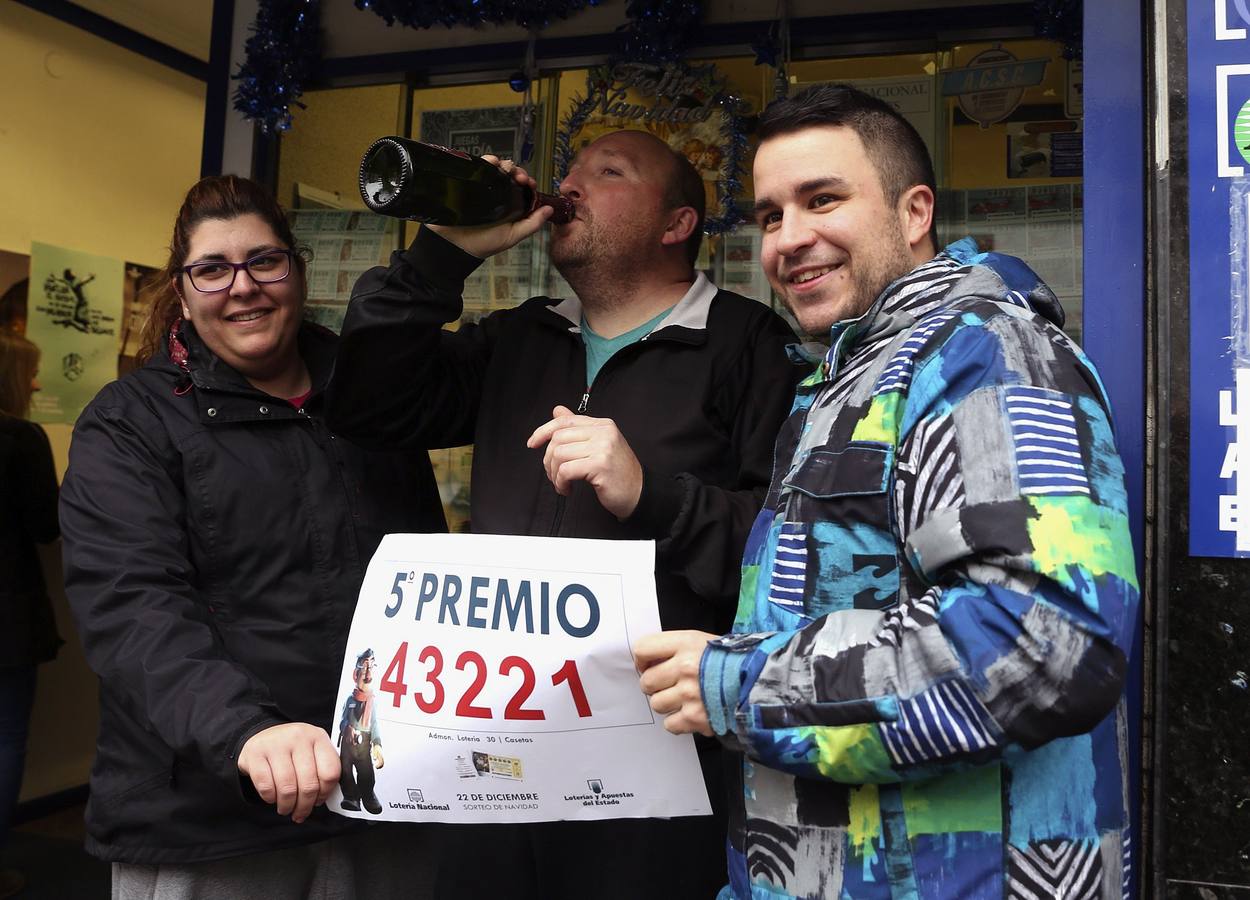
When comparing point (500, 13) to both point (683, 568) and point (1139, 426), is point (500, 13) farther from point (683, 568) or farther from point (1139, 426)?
point (1139, 426)

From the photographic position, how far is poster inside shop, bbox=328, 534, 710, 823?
4.07 ft

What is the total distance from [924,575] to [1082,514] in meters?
0.15

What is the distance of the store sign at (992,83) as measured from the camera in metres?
3.14

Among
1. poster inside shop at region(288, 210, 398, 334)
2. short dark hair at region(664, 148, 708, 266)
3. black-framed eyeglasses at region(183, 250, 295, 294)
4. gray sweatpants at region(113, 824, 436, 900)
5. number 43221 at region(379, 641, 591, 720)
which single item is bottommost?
gray sweatpants at region(113, 824, 436, 900)

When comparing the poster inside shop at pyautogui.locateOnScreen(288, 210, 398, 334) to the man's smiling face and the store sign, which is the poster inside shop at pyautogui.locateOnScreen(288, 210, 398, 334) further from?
the man's smiling face

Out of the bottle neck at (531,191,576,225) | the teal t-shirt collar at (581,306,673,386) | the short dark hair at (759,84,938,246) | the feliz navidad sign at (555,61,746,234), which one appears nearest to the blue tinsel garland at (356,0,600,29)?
the feliz navidad sign at (555,61,746,234)

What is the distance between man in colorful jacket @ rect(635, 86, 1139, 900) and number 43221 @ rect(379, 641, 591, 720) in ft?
0.38

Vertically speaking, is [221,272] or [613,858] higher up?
[221,272]

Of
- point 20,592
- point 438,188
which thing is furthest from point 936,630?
point 20,592

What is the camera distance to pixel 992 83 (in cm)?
316

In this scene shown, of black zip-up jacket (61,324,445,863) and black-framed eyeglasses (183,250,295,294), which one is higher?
black-framed eyeglasses (183,250,295,294)

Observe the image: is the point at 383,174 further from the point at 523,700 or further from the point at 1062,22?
the point at 1062,22

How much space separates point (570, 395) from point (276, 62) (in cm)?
215

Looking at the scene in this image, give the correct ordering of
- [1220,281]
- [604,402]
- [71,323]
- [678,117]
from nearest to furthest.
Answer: [1220,281] < [604,402] < [678,117] < [71,323]
